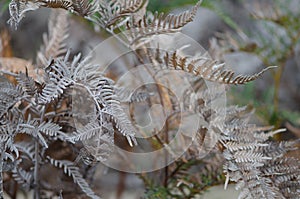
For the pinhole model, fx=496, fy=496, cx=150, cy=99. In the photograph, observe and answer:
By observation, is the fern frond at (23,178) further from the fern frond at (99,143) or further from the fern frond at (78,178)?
the fern frond at (99,143)

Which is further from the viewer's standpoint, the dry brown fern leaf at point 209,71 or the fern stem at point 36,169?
the fern stem at point 36,169

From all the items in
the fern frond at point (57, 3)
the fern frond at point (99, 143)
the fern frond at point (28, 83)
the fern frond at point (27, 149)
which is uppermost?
the fern frond at point (57, 3)

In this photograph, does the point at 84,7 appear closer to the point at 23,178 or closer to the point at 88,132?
the point at 88,132

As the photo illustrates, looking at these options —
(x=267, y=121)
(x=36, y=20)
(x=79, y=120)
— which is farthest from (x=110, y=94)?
(x=36, y=20)

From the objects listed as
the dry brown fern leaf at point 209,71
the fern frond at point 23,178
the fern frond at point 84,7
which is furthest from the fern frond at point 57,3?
the fern frond at point 23,178

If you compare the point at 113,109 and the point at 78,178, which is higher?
the point at 113,109

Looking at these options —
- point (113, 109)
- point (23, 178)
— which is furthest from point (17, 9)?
point (23, 178)

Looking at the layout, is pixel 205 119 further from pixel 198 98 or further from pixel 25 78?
pixel 25 78

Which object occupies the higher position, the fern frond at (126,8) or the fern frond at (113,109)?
the fern frond at (126,8)

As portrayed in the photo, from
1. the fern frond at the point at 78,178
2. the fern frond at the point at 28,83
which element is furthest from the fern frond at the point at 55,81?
the fern frond at the point at 78,178
